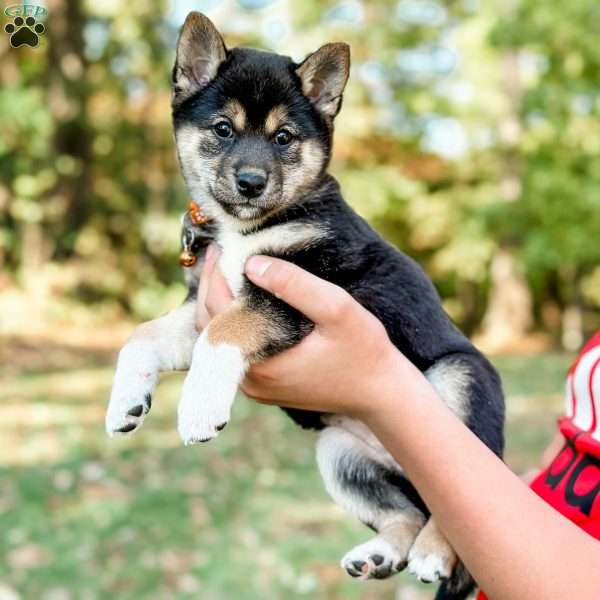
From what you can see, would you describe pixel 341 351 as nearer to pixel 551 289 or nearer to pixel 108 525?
pixel 108 525

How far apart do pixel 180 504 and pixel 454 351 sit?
4258 millimetres

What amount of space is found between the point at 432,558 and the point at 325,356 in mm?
684

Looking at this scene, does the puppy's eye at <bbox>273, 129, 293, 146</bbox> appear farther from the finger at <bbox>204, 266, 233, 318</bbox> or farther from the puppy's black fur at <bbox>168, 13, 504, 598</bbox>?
the finger at <bbox>204, 266, 233, 318</bbox>

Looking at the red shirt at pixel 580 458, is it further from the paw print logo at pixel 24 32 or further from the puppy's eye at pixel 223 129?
the paw print logo at pixel 24 32

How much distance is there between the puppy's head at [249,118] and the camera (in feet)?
8.87

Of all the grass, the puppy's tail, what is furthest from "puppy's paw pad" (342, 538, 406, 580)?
the grass

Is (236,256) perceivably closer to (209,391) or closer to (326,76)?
(209,391)

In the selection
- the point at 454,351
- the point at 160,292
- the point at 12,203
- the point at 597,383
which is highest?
the point at 597,383

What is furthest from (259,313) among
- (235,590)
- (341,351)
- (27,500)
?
(27,500)

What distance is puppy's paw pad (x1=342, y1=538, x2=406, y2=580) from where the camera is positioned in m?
2.42

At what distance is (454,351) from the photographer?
2.72 metres

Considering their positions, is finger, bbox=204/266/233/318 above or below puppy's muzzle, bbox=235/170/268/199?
below

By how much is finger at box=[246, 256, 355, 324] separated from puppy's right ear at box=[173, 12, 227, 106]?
0.77 metres

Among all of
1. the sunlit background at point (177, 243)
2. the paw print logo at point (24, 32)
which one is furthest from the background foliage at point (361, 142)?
the paw print logo at point (24, 32)
